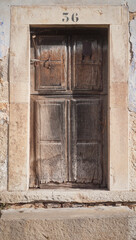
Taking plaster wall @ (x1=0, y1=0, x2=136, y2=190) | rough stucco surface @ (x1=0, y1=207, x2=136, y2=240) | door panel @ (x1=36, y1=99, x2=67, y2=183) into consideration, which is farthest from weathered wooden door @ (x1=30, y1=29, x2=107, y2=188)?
rough stucco surface @ (x1=0, y1=207, x2=136, y2=240)

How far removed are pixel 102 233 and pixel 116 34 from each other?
235 cm

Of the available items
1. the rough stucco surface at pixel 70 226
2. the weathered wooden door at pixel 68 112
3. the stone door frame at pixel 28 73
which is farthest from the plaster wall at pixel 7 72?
the rough stucco surface at pixel 70 226

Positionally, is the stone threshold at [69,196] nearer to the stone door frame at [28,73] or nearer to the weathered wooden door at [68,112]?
the stone door frame at [28,73]

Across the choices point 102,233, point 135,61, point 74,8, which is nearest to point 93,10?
point 74,8

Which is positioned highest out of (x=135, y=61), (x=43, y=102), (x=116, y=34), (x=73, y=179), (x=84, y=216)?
(x=116, y=34)

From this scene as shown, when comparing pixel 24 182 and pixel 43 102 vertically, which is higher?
pixel 43 102

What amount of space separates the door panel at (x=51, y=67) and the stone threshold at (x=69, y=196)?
1.31 m

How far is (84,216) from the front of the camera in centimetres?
303

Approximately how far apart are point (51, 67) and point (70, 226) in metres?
1.94

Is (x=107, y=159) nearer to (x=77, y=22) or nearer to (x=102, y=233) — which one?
(x=102, y=233)

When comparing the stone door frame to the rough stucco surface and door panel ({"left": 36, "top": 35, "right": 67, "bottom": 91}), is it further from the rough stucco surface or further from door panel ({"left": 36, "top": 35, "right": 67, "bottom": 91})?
the rough stucco surface

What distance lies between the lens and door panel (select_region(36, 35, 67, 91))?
3438mm

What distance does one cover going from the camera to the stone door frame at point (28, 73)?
10.6ft

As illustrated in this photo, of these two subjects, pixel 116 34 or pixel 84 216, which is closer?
pixel 84 216
